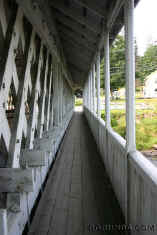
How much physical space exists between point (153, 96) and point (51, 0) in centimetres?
269

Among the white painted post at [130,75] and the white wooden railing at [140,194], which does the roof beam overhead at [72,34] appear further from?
the white wooden railing at [140,194]

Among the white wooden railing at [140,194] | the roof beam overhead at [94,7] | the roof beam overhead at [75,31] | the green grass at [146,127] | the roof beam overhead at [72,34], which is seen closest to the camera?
the white wooden railing at [140,194]

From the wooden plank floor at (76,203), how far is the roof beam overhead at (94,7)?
2.79 meters

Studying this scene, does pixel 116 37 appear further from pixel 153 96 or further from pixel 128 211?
pixel 128 211

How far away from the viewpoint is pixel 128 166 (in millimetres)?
2041

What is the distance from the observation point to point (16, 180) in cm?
167

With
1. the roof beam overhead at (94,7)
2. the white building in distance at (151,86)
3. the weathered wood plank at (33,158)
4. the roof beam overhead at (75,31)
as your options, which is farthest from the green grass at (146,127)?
the roof beam overhead at (75,31)

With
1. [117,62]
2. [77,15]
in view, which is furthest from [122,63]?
[77,15]

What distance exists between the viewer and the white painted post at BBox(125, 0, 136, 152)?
2.00 meters

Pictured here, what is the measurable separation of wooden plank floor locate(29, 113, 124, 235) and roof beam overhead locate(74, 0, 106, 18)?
2792 mm

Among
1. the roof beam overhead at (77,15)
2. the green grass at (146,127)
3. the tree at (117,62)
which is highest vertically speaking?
the roof beam overhead at (77,15)

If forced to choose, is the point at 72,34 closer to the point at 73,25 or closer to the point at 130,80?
the point at 73,25

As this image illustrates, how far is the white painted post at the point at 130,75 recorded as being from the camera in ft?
6.57

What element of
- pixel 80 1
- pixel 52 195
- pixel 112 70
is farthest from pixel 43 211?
pixel 80 1
